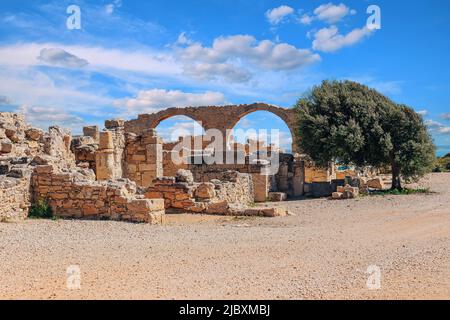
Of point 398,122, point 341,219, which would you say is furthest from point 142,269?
point 398,122

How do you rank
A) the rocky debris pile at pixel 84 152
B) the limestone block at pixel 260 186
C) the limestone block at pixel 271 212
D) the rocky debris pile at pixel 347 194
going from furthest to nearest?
the limestone block at pixel 260 186
the rocky debris pile at pixel 347 194
the rocky debris pile at pixel 84 152
the limestone block at pixel 271 212

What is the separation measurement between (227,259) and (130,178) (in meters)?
10.0

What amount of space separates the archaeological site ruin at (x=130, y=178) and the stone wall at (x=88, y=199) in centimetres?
2

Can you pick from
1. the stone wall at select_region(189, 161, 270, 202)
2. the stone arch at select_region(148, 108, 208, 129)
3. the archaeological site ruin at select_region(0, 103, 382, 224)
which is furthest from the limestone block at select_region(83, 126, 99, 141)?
the stone arch at select_region(148, 108, 208, 129)

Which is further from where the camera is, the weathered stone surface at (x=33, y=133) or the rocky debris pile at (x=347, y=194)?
the rocky debris pile at (x=347, y=194)

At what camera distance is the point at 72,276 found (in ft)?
14.9

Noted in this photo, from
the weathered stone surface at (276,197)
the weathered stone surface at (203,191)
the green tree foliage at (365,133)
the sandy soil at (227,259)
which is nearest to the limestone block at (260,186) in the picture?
the weathered stone surface at (276,197)

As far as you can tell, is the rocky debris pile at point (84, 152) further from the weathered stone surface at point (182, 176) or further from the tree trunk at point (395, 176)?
the tree trunk at point (395, 176)

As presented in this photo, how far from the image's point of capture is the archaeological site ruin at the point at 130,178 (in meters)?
8.57

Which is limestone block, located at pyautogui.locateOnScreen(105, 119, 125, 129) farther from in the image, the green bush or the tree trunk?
the tree trunk

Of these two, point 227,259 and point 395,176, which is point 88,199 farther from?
point 395,176

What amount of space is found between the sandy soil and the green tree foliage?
24.0 feet

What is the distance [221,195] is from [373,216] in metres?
3.78
